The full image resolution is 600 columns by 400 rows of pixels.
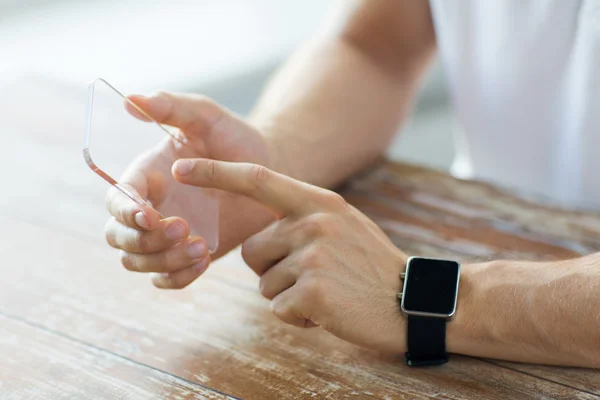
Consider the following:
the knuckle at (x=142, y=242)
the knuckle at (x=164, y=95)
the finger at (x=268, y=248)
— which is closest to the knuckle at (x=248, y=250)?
the finger at (x=268, y=248)

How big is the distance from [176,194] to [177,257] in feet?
0.34

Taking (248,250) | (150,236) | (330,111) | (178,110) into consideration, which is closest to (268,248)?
(248,250)

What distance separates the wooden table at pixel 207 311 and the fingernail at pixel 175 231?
0.43 ft

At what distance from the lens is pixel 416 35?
1334 millimetres

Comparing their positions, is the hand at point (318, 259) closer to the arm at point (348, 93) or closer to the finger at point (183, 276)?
the finger at point (183, 276)

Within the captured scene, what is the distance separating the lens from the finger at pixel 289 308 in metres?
0.78

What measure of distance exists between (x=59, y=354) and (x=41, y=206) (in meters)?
0.37

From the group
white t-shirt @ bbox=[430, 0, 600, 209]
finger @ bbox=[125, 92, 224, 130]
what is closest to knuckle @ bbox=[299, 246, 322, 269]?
finger @ bbox=[125, 92, 224, 130]

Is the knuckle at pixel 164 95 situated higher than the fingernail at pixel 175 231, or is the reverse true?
the knuckle at pixel 164 95

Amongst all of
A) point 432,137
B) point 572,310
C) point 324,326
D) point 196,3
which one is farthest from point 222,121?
point 196,3

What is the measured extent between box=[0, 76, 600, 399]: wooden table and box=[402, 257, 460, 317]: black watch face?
6cm

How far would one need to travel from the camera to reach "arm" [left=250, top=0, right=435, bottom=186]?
1.12 m

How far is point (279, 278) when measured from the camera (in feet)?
2.64

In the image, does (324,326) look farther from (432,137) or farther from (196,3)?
(196,3)
